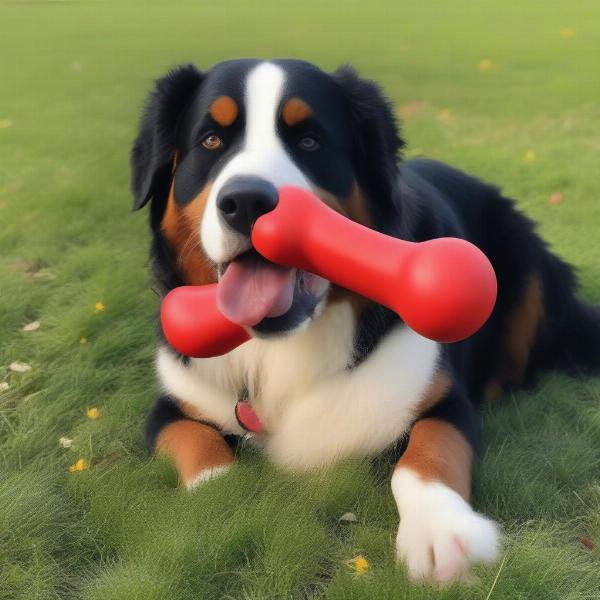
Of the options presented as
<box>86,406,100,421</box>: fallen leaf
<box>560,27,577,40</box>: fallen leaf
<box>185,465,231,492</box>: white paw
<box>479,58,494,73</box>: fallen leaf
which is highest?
<box>185,465,231,492</box>: white paw

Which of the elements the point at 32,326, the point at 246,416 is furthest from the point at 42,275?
the point at 246,416

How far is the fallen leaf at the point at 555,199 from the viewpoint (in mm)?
6516

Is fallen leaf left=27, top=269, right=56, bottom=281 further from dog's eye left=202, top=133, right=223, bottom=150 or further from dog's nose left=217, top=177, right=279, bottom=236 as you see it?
dog's nose left=217, top=177, right=279, bottom=236

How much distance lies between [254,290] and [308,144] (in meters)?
0.57

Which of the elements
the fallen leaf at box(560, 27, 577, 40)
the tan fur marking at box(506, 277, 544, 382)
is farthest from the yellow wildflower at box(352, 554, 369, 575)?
the fallen leaf at box(560, 27, 577, 40)

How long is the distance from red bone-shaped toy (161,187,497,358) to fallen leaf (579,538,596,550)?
3.03 feet

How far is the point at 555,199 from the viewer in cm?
657

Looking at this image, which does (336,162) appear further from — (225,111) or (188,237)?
(188,237)

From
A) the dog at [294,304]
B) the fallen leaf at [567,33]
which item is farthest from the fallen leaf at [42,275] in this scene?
the fallen leaf at [567,33]

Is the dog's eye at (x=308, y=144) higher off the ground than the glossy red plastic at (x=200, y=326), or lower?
higher

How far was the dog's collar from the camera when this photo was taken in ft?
9.94

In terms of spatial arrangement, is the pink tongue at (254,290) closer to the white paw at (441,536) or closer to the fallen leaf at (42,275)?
the white paw at (441,536)

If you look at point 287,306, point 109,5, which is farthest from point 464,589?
point 109,5

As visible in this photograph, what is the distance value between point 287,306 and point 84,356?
186 centimetres
